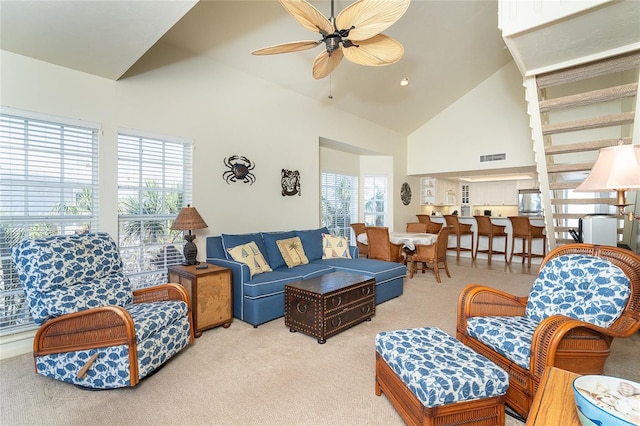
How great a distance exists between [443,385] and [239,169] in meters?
3.47

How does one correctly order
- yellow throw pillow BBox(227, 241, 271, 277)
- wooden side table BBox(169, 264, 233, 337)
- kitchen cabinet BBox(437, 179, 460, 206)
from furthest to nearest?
kitchen cabinet BBox(437, 179, 460, 206) < yellow throw pillow BBox(227, 241, 271, 277) < wooden side table BBox(169, 264, 233, 337)

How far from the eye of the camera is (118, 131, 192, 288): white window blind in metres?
3.23

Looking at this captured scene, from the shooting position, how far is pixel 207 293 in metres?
3.00

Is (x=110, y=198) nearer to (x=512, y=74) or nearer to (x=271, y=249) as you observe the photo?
(x=271, y=249)

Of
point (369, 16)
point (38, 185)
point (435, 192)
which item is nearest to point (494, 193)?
point (435, 192)

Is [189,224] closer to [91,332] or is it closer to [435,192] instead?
[91,332]

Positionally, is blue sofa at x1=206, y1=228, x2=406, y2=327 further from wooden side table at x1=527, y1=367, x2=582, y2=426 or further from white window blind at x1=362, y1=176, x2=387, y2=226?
white window blind at x1=362, y1=176, x2=387, y2=226

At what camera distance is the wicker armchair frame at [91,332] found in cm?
203

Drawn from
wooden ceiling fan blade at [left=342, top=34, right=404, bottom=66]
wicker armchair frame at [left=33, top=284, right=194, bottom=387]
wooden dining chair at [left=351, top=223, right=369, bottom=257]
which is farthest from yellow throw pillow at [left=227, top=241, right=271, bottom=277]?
wooden dining chair at [left=351, top=223, right=369, bottom=257]

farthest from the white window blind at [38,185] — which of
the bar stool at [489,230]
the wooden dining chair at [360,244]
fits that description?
the bar stool at [489,230]

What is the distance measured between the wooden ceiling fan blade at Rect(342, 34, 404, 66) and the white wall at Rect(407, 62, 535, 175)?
15.8 ft

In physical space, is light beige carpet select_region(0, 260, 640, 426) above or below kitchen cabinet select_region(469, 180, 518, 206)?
below

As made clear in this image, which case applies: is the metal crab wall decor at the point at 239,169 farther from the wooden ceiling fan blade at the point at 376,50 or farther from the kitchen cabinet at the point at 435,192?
the kitchen cabinet at the point at 435,192

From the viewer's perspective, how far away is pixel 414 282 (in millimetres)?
5066
